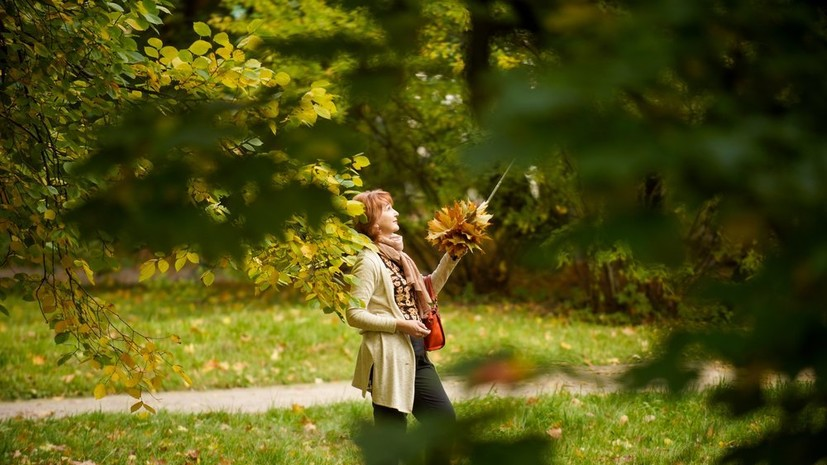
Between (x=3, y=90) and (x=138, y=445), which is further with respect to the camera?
(x=138, y=445)

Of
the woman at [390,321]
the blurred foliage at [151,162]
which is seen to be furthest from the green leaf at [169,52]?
the woman at [390,321]

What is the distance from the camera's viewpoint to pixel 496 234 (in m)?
14.4

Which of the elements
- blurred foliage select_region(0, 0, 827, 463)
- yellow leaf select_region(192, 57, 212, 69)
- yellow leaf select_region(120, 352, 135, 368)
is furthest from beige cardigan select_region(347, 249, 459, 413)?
blurred foliage select_region(0, 0, 827, 463)

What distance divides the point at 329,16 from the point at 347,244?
3.26m

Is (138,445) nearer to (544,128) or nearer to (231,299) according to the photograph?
(544,128)

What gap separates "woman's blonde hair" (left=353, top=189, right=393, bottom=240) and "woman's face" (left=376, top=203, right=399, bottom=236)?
0.06ft

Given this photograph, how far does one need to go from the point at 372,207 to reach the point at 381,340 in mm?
689

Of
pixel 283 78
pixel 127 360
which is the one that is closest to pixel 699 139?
pixel 283 78

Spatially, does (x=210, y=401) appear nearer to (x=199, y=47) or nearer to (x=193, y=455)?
(x=193, y=455)

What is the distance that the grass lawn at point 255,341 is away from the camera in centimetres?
840

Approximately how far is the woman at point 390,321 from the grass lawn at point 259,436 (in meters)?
0.60

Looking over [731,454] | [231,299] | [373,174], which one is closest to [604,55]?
[731,454]

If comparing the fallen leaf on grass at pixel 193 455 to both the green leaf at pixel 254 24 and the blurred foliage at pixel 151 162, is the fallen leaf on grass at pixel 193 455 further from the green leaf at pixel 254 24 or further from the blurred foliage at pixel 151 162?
the green leaf at pixel 254 24

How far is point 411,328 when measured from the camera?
4.57m
